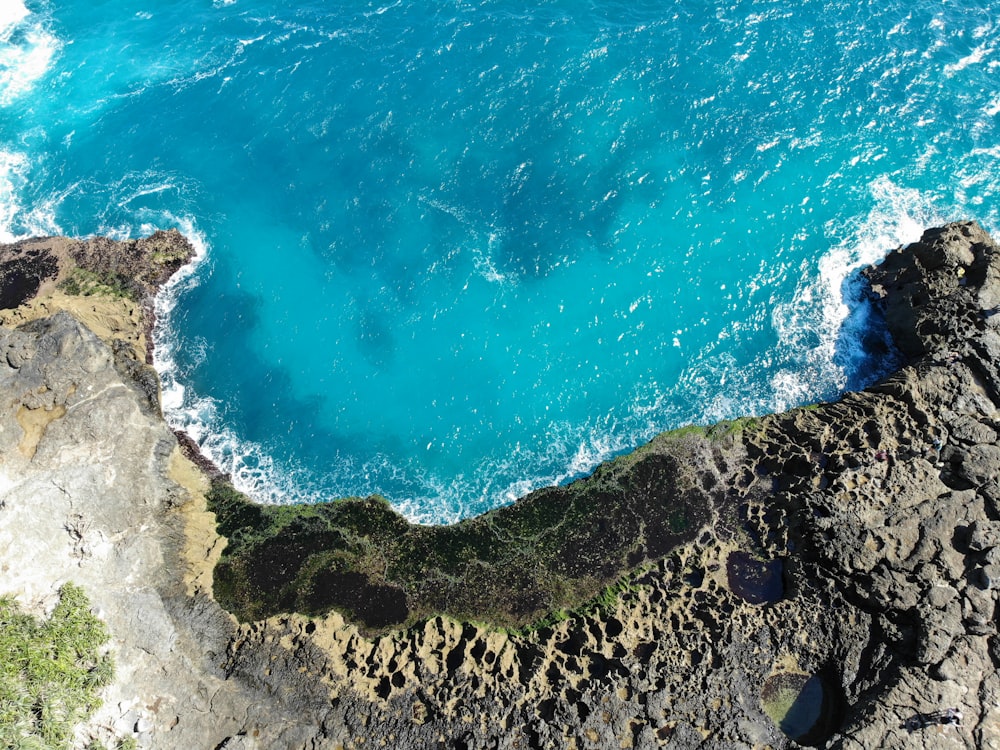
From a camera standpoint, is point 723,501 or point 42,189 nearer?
point 723,501

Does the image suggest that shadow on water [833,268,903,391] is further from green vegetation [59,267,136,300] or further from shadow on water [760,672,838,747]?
green vegetation [59,267,136,300]

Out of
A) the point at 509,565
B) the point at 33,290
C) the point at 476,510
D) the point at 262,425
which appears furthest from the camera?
the point at 33,290

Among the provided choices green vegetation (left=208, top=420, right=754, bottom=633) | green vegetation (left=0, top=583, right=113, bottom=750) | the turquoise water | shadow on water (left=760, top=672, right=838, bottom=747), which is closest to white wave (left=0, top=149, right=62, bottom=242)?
the turquoise water

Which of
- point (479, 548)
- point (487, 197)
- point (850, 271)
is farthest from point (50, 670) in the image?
point (850, 271)

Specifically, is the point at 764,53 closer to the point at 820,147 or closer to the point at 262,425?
the point at 820,147

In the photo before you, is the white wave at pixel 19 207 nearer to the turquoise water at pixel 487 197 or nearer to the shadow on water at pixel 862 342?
the turquoise water at pixel 487 197

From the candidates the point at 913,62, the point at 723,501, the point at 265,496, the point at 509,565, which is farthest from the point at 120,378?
the point at 913,62

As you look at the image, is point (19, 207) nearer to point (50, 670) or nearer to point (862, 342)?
point (50, 670)
